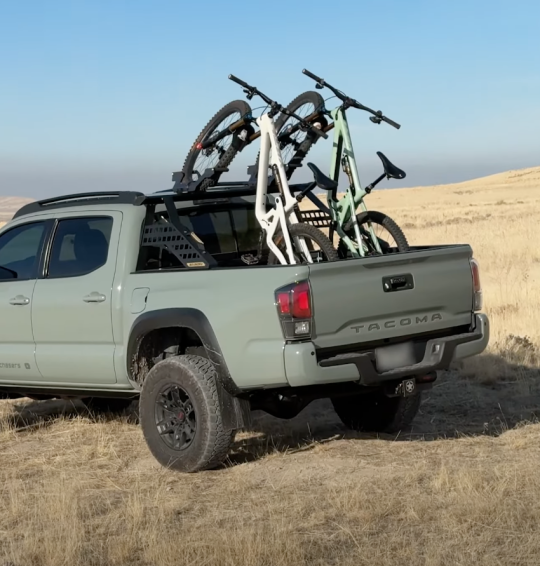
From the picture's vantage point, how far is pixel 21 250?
7.58 m

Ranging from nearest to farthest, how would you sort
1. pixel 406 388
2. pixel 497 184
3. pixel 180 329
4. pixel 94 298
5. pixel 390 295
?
pixel 390 295 < pixel 406 388 < pixel 180 329 < pixel 94 298 < pixel 497 184

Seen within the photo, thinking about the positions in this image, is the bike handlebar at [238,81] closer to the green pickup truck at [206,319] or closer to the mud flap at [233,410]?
the green pickup truck at [206,319]

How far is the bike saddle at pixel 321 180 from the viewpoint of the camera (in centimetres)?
645

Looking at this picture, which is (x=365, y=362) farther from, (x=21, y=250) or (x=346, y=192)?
(x=21, y=250)

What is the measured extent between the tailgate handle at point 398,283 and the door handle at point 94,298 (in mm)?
2004

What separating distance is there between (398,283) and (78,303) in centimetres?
229

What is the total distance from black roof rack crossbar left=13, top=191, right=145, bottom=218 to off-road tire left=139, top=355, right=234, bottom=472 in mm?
1247

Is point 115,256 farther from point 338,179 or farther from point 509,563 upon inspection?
point 509,563

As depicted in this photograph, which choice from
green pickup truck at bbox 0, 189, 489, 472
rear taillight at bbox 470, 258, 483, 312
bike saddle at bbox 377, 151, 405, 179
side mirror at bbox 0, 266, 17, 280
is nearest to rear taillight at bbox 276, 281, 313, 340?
green pickup truck at bbox 0, 189, 489, 472

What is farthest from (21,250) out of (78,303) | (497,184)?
(497,184)

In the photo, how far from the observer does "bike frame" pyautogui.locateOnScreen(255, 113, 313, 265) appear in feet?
22.0

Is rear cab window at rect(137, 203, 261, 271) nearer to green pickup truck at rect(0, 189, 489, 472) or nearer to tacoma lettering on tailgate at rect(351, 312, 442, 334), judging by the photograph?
green pickup truck at rect(0, 189, 489, 472)

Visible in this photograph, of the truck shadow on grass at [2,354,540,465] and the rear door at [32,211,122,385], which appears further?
the truck shadow on grass at [2,354,540,465]

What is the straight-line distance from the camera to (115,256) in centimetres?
679
